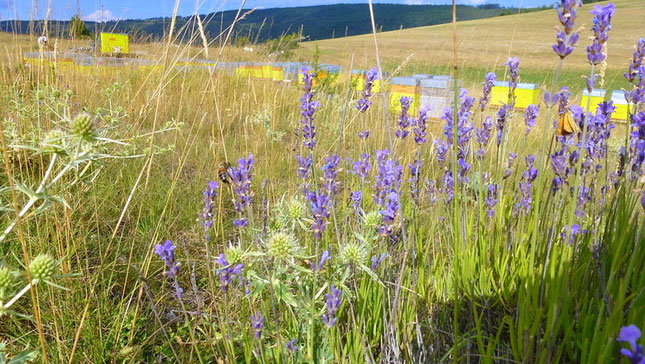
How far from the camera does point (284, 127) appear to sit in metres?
4.79

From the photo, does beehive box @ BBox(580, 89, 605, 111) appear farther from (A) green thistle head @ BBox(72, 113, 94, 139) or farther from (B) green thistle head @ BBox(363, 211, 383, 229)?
(A) green thistle head @ BBox(72, 113, 94, 139)

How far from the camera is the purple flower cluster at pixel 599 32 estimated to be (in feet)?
3.42

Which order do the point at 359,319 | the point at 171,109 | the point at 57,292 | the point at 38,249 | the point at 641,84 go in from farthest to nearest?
1. the point at 171,109
2. the point at 38,249
3. the point at 57,292
4. the point at 641,84
5. the point at 359,319

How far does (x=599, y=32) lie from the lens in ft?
3.54

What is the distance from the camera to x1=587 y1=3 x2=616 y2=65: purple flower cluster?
1042mm

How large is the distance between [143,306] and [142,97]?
3.45 meters

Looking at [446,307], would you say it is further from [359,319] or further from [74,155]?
[74,155]

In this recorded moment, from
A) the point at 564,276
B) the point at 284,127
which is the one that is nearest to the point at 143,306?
the point at 564,276

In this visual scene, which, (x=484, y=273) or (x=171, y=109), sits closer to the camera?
(x=484, y=273)

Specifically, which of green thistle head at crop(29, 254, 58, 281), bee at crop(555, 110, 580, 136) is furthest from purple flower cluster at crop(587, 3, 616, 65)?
green thistle head at crop(29, 254, 58, 281)

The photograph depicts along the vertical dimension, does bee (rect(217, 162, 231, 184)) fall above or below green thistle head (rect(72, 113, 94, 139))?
below

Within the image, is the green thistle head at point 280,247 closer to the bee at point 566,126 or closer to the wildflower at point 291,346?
the wildflower at point 291,346

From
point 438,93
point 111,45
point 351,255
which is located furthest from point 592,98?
point 111,45

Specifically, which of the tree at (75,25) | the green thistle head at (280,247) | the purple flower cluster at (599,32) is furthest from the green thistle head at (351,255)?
the tree at (75,25)
